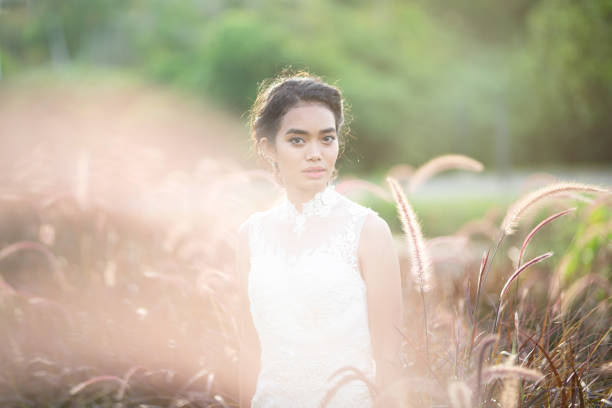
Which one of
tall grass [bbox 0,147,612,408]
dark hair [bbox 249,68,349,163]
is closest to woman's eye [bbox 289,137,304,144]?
dark hair [bbox 249,68,349,163]

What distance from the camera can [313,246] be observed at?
7.55 ft

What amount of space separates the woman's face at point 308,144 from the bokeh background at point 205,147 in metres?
0.69

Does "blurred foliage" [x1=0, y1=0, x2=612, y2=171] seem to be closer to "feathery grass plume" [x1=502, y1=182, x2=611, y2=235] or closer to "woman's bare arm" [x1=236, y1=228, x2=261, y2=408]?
"feathery grass plume" [x1=502, y1=182, x2=611, y2=235]

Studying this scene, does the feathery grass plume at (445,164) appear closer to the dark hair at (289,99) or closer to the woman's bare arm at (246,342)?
the dark hair at (289,99)

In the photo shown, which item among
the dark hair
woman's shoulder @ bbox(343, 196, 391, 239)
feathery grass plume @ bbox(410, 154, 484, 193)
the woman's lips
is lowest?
woman's shoulder @ bbox(343, 196, 391, 239)

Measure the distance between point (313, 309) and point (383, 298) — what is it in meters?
0.30

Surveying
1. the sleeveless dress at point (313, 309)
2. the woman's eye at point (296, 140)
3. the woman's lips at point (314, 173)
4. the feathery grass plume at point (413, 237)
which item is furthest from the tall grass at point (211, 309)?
the woman's eye at point (296, 140)

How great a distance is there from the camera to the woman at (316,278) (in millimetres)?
2195

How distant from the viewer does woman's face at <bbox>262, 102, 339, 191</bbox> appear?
7.44 ft

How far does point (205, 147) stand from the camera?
60.6ft

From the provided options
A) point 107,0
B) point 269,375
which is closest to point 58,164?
point 269,375

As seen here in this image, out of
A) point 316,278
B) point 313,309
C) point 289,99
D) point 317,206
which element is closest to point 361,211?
point 317,206

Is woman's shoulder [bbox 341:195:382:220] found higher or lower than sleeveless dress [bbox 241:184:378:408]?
higher

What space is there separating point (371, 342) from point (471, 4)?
2660 centimetres
